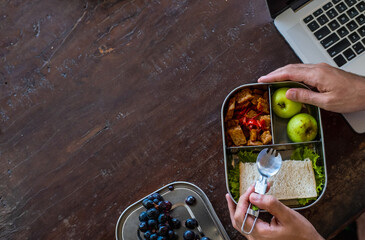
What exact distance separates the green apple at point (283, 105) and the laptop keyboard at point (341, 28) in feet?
0.61

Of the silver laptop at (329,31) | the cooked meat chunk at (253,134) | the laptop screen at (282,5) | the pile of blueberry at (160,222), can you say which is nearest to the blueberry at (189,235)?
the pile of blueberry at (160,222)

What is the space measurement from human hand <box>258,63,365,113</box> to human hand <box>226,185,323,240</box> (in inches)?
12.2

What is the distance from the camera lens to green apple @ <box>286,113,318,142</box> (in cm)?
108

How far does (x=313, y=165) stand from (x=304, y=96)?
215 mm

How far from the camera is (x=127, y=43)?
4.09 feet

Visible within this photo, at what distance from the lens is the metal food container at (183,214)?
1146 millimetres

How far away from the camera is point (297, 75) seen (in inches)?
42.9

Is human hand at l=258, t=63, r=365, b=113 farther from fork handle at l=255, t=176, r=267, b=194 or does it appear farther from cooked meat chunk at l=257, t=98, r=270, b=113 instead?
fork handle at l=255, t=176, r=267, b=194

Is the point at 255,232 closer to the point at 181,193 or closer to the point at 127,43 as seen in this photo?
the point at 181,193

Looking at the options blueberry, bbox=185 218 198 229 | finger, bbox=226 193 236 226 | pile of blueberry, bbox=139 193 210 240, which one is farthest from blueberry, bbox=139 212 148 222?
finger, bbox=226 193 236 226

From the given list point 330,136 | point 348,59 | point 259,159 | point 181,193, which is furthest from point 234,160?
point 348,59

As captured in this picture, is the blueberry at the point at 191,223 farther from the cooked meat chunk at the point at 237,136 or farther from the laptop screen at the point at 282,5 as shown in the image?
the laptop screen at the point at 282,5

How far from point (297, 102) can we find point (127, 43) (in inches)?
23.2

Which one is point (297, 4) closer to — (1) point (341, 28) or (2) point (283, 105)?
(1) point (341, 28)
